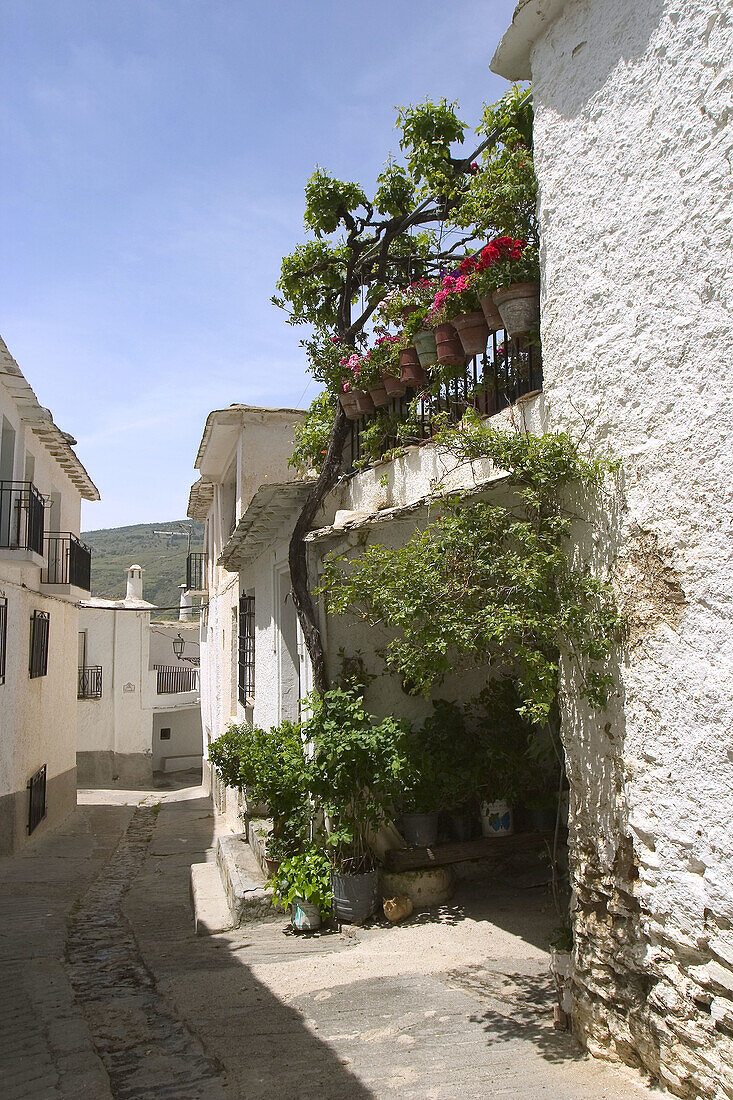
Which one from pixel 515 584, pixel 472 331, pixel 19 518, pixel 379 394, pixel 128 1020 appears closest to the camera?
pixel 515 584

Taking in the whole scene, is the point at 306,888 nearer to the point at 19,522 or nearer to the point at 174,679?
the point at 19,522

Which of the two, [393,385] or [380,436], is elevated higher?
[393,385]

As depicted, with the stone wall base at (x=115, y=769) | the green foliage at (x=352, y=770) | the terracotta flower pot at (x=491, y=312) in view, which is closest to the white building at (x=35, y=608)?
the stone wall base at (x=115, y=769)

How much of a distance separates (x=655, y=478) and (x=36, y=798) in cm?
1350

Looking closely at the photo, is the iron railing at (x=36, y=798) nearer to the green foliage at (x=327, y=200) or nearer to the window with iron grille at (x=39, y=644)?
the window with iron grille at (x=39, y=644)

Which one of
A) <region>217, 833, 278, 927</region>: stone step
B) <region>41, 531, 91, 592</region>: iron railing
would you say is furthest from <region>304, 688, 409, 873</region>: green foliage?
<region>41, 531, 91, 592</region>: iron railing

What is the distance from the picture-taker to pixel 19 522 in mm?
12602

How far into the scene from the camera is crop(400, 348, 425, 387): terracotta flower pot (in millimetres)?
6633

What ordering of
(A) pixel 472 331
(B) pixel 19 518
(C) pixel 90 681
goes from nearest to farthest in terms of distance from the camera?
(A) pixel 472 331, (B) pixel 19 518, (C) pixel 90 681

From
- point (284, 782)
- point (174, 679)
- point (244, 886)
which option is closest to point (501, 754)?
point (284, 782)

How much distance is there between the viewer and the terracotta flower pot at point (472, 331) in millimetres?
5789

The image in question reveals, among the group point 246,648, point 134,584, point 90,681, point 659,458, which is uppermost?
point 134,584

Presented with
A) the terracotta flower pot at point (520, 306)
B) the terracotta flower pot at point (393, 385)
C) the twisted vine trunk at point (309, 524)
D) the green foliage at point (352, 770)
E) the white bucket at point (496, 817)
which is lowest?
the white bucket at point (496, 817)

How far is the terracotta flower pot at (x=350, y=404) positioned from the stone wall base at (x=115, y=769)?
19.4 metres
